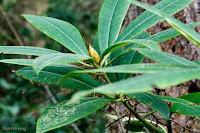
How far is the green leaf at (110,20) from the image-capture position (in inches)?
28.1

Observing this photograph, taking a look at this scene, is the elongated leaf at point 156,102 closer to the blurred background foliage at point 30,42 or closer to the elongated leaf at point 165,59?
the elongated leaf at point 165,59

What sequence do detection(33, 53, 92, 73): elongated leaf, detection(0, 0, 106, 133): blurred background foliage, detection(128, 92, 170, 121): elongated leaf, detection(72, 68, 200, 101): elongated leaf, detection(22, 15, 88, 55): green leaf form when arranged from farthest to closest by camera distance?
detection(0, 0, 106, 133): blurred background foliage
detection(22, 15, 88, 55): green leaf
detection(128, 92, 170, 121): elongated leaf
detection(33, 53, 92, 73): elongated leaf
detection(72, 68, 200, 101): elongated leaf

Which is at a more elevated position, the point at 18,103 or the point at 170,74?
the point at 18,103

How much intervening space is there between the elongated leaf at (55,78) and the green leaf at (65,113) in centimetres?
7

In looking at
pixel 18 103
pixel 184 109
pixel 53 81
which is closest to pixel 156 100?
pixel 184 109

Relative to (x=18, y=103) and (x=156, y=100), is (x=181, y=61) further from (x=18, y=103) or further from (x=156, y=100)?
(x=18, y=103)

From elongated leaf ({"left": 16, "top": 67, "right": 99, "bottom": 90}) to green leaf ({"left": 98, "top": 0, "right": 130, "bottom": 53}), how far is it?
5.5 inches

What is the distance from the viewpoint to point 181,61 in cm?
50

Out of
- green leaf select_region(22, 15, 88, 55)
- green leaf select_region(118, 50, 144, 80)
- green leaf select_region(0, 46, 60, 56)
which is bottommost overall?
green leaf select_region(118, 50, 144, 80)

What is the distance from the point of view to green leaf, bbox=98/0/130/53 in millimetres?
714

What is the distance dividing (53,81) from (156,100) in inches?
12.3

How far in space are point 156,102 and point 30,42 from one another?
2264mm

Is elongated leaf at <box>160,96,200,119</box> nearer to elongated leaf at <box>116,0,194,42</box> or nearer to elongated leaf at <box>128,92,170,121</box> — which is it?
elongated leaf at <box>128,92,170,121</box>

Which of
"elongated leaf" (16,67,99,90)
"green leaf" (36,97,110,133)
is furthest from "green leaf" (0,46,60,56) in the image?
"green leaf" (36,97,110,133)
